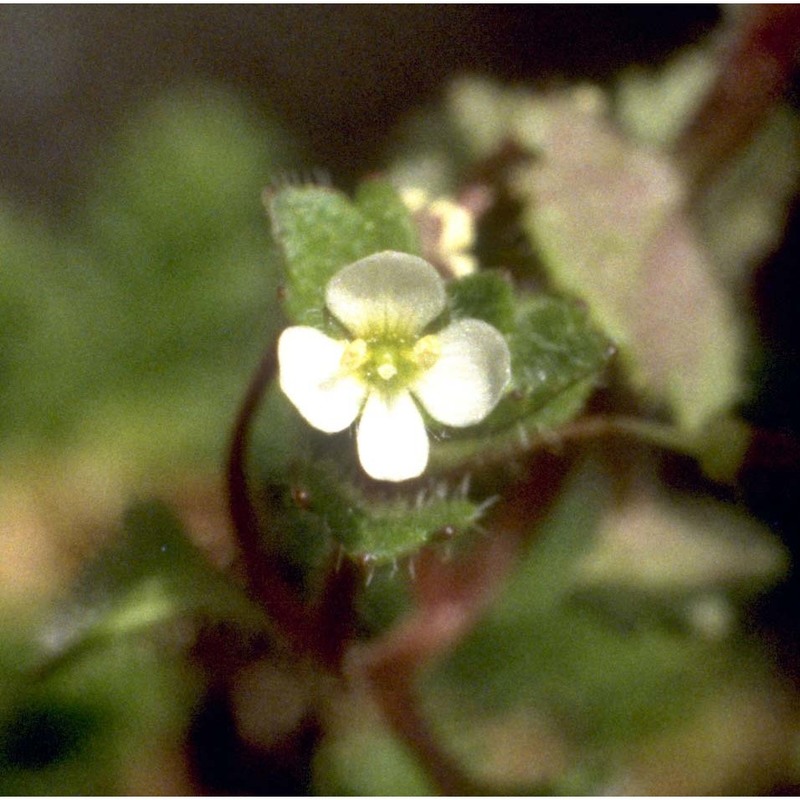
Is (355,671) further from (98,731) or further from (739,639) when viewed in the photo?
(739,639)

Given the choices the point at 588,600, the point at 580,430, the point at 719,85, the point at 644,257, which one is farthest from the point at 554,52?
the point at 588,600

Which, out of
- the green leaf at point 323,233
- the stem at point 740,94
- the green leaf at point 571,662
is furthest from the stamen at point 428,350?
the stem at point 740,94

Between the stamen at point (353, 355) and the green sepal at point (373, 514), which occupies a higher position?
the stamen at point (353, 355)

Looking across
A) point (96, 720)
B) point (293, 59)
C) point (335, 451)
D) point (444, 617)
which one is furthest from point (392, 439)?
point (293, 59)

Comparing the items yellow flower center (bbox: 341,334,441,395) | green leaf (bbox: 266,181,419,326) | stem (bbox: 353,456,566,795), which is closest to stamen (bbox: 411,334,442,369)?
yellow flower center (bbox: 341,334,441,395)

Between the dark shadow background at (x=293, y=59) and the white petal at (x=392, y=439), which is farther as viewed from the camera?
the dark shadow background at (x=293, y=59)

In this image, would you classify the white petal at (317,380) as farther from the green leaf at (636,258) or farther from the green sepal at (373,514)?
the green leaf at (636,258)
